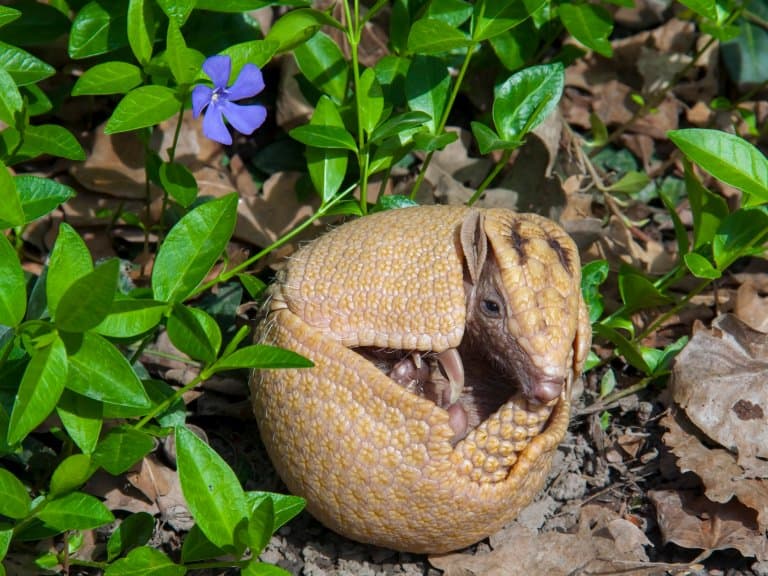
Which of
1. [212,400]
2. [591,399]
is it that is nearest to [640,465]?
[591,399]

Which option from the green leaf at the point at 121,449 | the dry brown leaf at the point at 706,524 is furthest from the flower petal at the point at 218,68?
the dry brown leaf at the point at 706,524

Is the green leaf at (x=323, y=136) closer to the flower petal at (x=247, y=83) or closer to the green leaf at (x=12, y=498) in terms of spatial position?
the flower petal at (x=247, y=83)

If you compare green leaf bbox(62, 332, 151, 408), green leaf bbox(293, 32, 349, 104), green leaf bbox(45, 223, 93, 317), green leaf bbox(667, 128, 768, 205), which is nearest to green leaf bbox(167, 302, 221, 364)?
green leaf bbox(62, 332, 151, 408)

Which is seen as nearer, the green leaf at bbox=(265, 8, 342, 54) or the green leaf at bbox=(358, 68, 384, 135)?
the green leaf at bbox=(265, 8, 342, 54)

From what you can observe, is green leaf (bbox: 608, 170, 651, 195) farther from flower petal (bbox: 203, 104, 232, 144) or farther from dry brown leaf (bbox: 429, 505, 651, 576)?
flower petal (bbox: 203, 104, 232, 144)

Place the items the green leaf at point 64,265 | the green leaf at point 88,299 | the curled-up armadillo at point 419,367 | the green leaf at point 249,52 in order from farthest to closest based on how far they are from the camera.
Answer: the green leaf at point 249,52 → the curled-up armadillo at point 419,367 → the green leaf at point 64,265 → the green leaf at point 88,299

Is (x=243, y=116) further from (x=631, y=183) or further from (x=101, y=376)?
(x=631, y=183)
